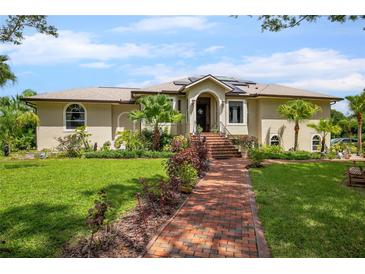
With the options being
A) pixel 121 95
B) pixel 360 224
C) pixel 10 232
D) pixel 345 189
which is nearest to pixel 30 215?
pixel 10 232

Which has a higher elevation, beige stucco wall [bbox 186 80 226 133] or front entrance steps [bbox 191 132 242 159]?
beige stucco wall [bbox 186 80 226 133]

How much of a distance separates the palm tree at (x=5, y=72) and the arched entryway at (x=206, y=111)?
44.2 feet

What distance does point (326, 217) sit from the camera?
645cm

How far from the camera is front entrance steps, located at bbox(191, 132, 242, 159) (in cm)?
1827

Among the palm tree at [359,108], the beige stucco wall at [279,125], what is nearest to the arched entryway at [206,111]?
the beige stucco wall at [279,125]

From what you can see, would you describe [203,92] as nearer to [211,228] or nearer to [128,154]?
[128,154]

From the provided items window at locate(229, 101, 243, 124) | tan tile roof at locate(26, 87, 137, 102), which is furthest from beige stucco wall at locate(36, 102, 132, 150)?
window at locate(229, 101, 243, 124)

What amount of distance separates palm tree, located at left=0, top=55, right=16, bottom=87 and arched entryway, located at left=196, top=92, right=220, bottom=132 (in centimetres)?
1348

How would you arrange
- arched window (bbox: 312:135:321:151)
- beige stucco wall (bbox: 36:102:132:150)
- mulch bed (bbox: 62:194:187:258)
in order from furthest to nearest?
arched window (bbox: 312:135:321:151)
beige stucco wall (bbox: 36:102:132:150)
mulch bed (bbox: 62:194:187:258)

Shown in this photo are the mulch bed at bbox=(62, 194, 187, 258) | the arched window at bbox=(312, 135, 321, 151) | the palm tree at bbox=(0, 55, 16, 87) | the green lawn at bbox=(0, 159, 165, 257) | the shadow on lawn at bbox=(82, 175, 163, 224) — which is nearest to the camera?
the mulch bed at bbox=(62, 194, 187, 258)

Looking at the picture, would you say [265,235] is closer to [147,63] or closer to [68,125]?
[147,63]

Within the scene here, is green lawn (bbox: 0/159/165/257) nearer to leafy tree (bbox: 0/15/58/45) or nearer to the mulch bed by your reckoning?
the mulch bed

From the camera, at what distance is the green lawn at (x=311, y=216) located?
191 inches

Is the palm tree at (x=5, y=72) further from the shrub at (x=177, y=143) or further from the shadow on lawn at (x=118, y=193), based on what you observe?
the shrub at (x=177, y=143)
